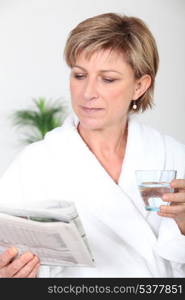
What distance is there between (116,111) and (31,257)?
665 millimetres

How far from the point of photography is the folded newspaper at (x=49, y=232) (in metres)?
1.60

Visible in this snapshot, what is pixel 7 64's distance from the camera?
21.8 feet

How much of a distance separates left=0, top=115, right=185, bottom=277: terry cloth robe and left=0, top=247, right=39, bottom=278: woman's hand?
25cm

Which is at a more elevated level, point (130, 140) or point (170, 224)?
point (130, 140)

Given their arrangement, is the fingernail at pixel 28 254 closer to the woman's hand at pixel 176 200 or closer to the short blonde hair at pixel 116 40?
the woman's hand at pixel 176 200

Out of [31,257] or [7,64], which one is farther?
[7,64]

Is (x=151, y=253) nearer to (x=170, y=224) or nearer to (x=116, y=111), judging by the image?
(x=170, y=224)

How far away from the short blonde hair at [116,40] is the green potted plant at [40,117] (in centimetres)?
449

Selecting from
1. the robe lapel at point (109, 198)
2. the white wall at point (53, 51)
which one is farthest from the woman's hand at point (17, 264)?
the white wall at point (53, 51)

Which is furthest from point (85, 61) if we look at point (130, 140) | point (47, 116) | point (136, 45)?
point (47, 116)

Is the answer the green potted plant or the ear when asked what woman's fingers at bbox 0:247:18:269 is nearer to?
the ear

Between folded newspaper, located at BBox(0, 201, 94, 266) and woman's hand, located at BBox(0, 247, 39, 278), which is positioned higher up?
folded newspaper, located at BBox(0, 201, 94, 266)

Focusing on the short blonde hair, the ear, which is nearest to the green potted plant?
the ear

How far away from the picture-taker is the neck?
2.23m
